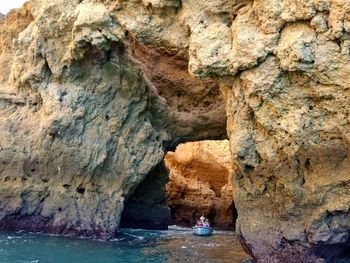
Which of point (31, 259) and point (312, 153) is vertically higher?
point (312, 153)

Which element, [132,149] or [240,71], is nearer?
[240,71]

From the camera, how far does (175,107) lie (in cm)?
1950

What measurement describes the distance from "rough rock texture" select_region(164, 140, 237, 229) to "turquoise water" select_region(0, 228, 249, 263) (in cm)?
585

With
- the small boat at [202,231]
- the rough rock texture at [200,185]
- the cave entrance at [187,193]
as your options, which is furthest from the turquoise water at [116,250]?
the rough rock texture at [200,185]

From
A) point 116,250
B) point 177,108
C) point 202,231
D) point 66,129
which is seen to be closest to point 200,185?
point 202,231

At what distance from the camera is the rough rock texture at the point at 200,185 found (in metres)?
25.2

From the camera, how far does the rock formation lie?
11875 mm

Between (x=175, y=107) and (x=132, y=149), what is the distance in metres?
2.45

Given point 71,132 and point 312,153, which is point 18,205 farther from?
point 312,153

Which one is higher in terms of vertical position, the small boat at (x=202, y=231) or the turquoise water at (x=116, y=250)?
the turquoise water at (x=116, y=250)

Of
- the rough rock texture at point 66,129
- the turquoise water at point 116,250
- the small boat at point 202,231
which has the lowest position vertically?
the small boat at point 202,231

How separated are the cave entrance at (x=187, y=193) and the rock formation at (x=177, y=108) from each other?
282 centimetres

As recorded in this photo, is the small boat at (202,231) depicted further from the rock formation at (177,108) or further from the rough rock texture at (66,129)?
the rough rock texture at (66,129)

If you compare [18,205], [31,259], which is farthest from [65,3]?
[31,259]
